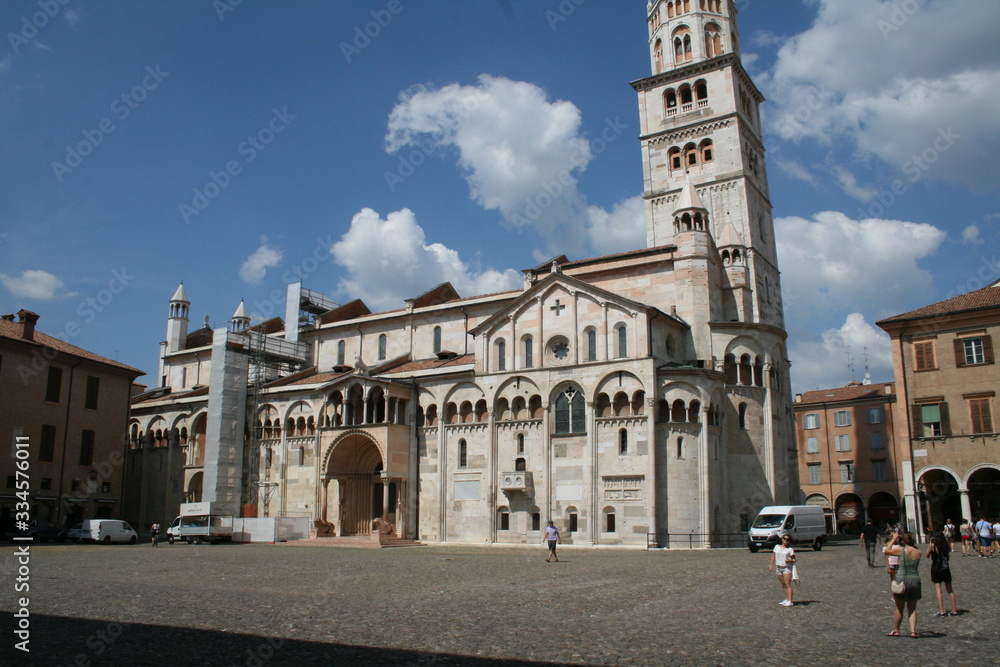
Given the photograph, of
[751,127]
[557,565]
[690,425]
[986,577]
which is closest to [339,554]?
[557,565]

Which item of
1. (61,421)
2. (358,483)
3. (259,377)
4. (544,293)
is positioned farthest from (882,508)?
(61,421)

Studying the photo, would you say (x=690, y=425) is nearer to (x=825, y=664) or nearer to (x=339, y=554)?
(x=339, y=554)

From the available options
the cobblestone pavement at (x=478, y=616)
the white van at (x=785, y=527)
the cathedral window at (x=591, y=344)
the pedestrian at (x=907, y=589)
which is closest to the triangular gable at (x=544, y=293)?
the cathedral window at (x=591, y=344)

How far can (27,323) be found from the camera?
140 ft

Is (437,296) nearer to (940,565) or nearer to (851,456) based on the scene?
(851,456)

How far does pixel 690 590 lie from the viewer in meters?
17.9

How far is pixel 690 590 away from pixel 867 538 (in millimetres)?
9785

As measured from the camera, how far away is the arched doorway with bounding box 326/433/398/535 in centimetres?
4335

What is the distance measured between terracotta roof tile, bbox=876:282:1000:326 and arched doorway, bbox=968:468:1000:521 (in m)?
8.73

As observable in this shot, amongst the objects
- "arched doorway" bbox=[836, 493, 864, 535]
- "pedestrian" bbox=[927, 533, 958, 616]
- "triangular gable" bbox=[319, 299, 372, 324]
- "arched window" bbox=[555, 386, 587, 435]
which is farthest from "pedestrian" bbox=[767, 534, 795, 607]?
Result: "arched doorway" bbox=[836, 493, 864, 535]

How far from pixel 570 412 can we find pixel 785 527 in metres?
11.7

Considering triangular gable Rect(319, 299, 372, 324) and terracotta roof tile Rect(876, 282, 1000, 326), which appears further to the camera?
triangular gable Rect(319, 299, 372, 324)

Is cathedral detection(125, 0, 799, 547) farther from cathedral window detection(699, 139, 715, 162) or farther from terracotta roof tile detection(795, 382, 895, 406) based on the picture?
terracotta roof tile detection(795, 382, 895, 406)

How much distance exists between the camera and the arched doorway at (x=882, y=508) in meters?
58.0
